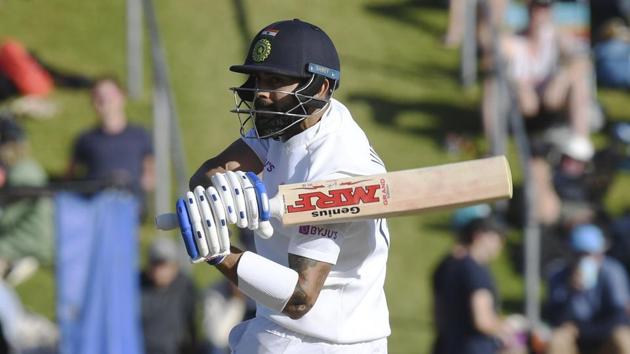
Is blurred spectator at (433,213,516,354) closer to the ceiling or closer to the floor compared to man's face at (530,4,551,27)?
closer to the floor

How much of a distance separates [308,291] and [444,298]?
14.2 ft

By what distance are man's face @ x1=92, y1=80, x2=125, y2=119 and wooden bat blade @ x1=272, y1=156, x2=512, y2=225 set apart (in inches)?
223

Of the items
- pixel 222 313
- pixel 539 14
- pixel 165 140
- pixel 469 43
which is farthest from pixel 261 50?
pixel 539 14

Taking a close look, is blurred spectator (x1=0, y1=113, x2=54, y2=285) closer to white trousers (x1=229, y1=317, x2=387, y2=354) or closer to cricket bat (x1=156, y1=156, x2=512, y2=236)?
white trousers (x1=229, y1=317, x2=387, y2=354)

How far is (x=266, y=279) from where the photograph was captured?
462 cm

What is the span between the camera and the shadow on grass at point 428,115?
11.9 m

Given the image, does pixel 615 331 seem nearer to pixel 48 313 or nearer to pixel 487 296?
pixel 487 296

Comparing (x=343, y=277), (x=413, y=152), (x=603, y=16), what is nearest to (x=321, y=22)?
(x=413, y=152)

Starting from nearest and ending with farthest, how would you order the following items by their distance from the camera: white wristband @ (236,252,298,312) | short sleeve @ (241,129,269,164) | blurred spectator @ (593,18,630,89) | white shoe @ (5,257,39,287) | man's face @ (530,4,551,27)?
1. white wristband @ (236,252,298,312)
2. short sleeve @ (241,129,269,164)
3. white shoe @ (5,257,39,287)
4. man's face @ (530,4,551,27)
5. blurred spectator @ (593,18,630,89)

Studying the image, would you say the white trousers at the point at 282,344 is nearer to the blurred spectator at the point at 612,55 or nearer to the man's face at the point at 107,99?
the man's face at the point at 107,99

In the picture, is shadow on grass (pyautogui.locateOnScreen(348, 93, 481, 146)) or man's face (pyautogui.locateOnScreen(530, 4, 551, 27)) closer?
shadow on grass (pyautogui.locateOnScreen(348, 93, 481, 146))

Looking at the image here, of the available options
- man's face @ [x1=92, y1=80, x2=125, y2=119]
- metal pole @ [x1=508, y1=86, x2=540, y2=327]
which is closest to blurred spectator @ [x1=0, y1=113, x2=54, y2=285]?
man's face @ [x1=92, y1=80, x2=125, y2=119]

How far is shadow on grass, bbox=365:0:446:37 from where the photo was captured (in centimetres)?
1234

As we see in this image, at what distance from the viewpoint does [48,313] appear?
32.8 feet
